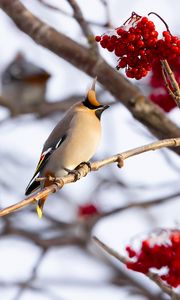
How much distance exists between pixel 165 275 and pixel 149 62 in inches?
35.3

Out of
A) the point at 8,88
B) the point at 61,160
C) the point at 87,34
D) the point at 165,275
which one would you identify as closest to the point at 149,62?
the point at 165,275

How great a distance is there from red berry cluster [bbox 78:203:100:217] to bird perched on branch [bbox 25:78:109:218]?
2.26 m

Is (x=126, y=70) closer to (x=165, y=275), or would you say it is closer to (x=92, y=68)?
(x=165, y=275)

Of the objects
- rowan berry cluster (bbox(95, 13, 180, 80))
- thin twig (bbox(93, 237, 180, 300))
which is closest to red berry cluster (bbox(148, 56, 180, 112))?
rowan berry cluster (bbox(95, 13, 180, 80))

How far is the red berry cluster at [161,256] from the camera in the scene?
3031 mm

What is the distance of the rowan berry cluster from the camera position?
2.68 m

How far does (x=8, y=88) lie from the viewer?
804 cm

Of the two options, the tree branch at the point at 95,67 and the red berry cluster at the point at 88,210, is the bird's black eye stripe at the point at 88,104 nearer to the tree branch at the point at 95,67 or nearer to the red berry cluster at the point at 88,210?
the tree branch at the point at 95,67

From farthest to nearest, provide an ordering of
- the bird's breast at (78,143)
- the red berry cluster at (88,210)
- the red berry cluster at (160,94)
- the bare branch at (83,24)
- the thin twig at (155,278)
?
the red berry cluster at (88,210)
the red berry cluster at (160,94)
the bird's breast at (78,143)
the bare branch at (83,24)
the thin twig at (155,278)

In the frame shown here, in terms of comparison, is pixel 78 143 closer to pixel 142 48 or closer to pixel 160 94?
pixel 160 94

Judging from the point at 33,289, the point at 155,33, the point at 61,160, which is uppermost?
the point at 155,33

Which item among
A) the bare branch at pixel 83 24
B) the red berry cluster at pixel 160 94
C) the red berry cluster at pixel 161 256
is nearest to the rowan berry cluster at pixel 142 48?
the red berry cluster at pixel 161 256

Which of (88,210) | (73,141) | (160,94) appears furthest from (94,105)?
(88,210)

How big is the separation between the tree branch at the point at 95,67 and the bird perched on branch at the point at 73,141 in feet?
1.02
